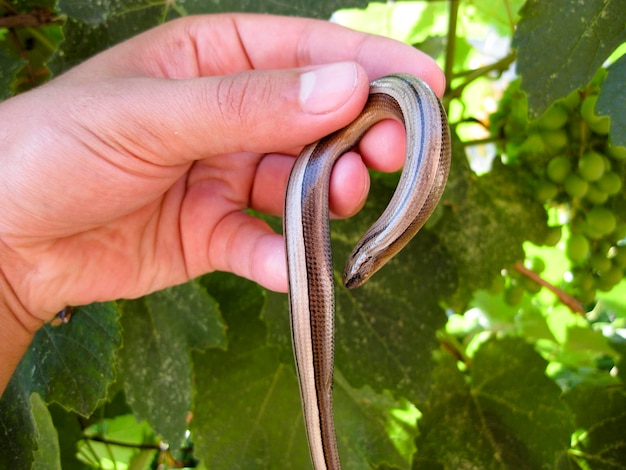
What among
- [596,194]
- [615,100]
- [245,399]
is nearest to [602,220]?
[596,194]

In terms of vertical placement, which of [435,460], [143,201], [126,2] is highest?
[126,2]

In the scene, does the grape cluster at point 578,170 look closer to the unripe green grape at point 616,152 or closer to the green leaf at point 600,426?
the unripe green grape at point 616,152

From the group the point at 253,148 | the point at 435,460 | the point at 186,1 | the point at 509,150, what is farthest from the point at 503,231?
the point at 186,1

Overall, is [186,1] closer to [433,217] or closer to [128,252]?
[128,252]

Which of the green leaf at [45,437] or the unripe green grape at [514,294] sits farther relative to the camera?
the unripe green grape at [514,294]

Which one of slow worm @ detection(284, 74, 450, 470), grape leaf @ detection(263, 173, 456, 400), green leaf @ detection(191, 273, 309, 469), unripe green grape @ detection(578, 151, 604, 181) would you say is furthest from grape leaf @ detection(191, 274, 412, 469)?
unripe green grape @ detection(578, 151, 604, 181)

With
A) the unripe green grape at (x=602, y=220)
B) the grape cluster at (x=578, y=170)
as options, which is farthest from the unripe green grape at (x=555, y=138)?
the unripe green grape at (x=602, y=220)
